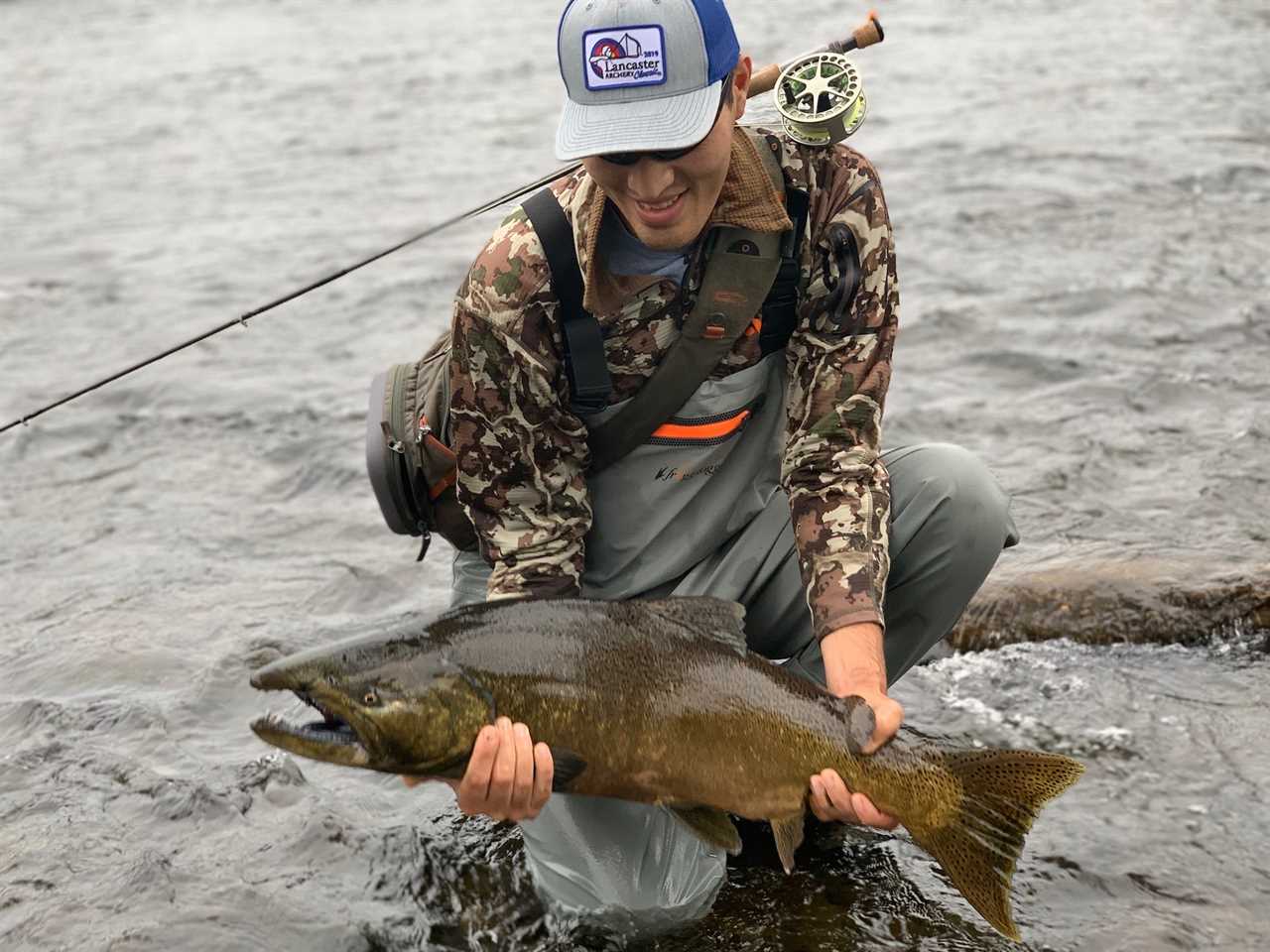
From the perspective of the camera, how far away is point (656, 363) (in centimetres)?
361

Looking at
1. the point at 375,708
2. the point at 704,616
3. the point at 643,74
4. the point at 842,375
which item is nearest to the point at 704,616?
the point at 704,616

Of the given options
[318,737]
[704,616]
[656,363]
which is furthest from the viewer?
[656,363]

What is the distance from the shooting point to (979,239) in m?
9.12

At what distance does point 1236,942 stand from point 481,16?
16.5 metres

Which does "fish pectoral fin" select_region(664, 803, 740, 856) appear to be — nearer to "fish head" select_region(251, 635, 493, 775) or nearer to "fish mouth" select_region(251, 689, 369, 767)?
"fish head" select_region(251, 635, 493, 775)

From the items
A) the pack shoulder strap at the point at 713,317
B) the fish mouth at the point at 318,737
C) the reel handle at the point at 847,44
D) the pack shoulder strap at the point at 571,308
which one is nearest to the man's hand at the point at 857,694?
the pack shoulder strap at the point at 713,317

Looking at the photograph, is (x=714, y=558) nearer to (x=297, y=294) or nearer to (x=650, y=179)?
(x=650, y=179)

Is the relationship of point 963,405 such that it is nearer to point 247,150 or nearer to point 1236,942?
point 1236,942

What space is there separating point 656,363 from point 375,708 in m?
1.12

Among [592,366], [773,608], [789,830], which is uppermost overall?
[592,366]

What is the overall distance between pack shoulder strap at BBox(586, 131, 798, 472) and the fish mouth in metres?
1.02

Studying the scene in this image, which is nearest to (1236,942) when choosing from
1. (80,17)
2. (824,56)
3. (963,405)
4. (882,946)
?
(882,946)

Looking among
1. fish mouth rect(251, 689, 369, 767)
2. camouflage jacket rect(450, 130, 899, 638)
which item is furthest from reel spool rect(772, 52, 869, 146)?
fish mouth rect(251, 689, 369, 767)

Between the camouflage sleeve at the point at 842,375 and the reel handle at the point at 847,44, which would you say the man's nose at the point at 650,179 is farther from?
the reel handle at the point at 847,44
